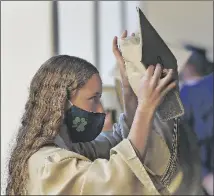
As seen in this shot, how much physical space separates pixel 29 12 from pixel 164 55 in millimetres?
1288

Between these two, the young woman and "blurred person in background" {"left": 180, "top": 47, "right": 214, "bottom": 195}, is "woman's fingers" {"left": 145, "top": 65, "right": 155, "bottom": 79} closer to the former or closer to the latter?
the young woman

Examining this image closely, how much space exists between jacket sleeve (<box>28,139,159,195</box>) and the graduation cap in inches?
2.8

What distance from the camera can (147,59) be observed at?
1.74 feet

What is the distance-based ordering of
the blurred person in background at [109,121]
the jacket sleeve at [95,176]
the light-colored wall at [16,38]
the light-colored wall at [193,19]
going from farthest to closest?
1. the light-colored wall at [193,19]
2. the light-colored wall at [16,38]
3. the blurred person in background at [109,121]
4. the jacket sleeve at [95,176]

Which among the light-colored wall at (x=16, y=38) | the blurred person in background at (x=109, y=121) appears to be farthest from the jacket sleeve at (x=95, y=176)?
the light-colored wall at (x=16, y=38)

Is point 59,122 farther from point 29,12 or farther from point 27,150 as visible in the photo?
point 29,12

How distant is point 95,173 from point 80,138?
0.09 m

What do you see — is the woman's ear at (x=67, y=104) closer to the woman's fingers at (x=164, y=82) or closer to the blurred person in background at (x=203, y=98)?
the woman's fingers at (x=164, y=82)

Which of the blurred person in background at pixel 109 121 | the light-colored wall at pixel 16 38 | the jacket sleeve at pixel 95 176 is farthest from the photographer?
the light-colored wall at pixel 16 38

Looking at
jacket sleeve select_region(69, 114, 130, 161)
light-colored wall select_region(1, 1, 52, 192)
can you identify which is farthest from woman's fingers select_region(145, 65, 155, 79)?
light-colored wall select_region(1, 1, 52, 192)

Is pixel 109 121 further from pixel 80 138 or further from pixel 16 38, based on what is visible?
pixel 16 38

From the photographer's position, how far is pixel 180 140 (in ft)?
2.10

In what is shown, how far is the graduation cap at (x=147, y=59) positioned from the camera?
20.8 inches

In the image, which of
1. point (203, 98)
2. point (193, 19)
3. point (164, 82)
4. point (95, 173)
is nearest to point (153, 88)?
point (164, 82)
